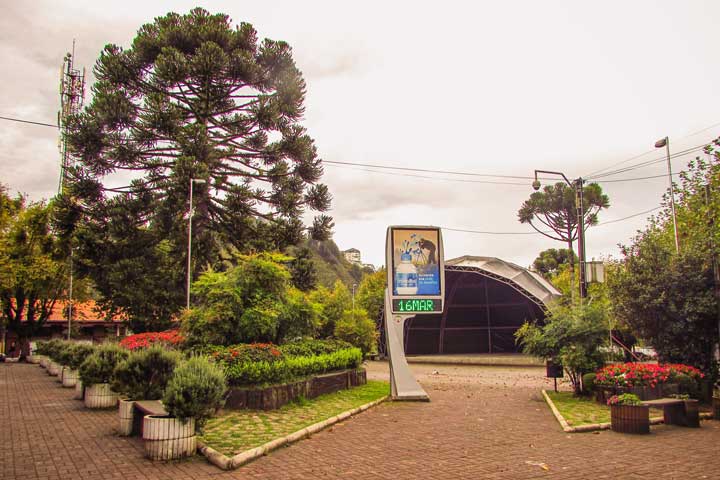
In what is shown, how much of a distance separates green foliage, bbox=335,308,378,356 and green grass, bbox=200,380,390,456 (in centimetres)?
640

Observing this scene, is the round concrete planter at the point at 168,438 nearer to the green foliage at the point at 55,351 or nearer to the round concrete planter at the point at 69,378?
the round concrete planter at the point at 69,378

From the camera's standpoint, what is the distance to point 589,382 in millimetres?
13109

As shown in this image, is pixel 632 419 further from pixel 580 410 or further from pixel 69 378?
pixel 69 378

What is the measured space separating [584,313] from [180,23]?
997 inches

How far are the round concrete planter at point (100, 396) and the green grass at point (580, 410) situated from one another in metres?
9.16

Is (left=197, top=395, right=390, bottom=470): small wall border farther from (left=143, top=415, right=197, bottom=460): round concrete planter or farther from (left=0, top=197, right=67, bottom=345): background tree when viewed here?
(left=0, top=197, right=67, bottom=345): background tree

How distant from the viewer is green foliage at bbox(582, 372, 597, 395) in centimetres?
1302

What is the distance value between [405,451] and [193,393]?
3.04 m

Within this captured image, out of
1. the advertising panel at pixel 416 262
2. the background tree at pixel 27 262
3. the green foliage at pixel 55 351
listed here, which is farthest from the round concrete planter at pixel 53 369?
the advertising panel at pixel 416 262

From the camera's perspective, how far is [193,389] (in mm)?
6945

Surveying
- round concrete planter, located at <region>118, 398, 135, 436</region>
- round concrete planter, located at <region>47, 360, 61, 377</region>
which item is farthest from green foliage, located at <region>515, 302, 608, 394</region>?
round concrete planter, located at <region>47, 360, 61, 377</region>

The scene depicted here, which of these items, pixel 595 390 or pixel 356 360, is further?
pixel 356 360

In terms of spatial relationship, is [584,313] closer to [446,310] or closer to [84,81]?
[446,310]

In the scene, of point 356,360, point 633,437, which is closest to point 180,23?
point 356,360
